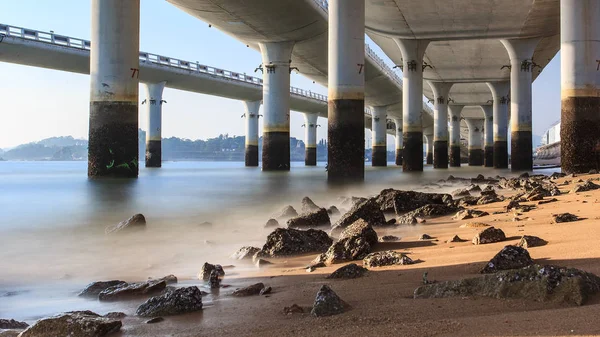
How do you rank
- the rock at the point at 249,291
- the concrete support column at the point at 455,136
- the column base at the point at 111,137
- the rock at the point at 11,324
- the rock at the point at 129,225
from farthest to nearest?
the concrete support column at the point at 455,136 < the column base at the point at 111,137 < the rock at the point at 129,225 < the rock at the point at 249,291 < the rock at the point at 11,324

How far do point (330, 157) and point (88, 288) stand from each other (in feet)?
52.9

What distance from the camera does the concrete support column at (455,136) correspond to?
218ft

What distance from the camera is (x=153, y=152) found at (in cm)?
5044

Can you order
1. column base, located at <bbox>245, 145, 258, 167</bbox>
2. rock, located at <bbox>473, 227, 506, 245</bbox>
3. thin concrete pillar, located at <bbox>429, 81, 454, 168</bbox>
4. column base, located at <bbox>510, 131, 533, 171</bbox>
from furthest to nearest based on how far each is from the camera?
column base, located at <bbox>245, 145, 258, 167</bbox>, thin concrete pillar, located at <bbox>429, 81, 454, 168</bbox>, column base, located at <bbox>510, 131, 533, 171</bbox>, rock, located at <bbox>473, 227, 506, 245</bbox>

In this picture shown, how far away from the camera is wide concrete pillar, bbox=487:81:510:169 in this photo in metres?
47.6

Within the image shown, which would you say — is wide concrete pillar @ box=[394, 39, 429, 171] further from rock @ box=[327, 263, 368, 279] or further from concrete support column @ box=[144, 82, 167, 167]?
rock @ box=[327, 263, 368, 279]

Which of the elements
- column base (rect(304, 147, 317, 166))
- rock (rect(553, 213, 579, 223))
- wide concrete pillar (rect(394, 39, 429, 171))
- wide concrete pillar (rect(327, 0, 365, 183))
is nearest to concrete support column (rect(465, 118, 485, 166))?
column base (rect(304, 147, 317, 166))

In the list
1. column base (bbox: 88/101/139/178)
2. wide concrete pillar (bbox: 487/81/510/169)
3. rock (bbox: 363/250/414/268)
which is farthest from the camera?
wide concrete pillar (bbox: 487/81/510/169)

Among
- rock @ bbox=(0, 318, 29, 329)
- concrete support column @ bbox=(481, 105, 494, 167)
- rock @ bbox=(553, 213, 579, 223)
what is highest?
concrete support column @ bbox=(481, 105, 494, 167)

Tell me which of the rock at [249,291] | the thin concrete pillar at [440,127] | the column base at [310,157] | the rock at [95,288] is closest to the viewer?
the rock at [249,291]

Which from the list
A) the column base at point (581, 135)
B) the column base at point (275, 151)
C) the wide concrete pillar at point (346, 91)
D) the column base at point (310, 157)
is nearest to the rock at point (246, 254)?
the wide concrete pillar at point (346, 91)

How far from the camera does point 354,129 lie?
20.3 metres

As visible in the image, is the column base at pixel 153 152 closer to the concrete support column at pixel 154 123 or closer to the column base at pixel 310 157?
the concrete support column at pixel 154 123

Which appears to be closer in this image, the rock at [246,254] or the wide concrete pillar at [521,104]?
the rock at [246,254]
